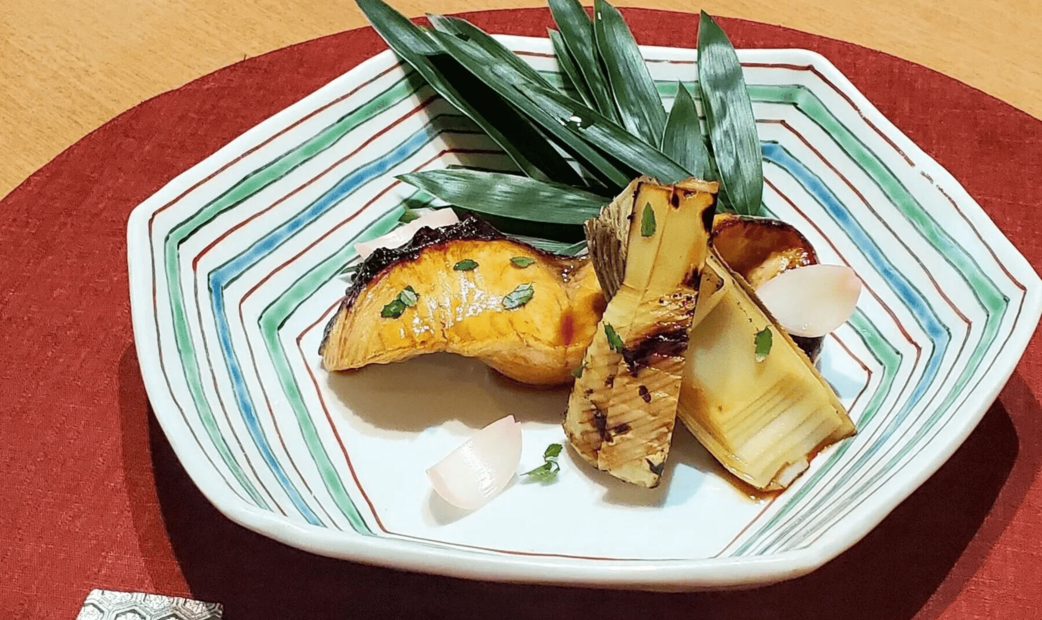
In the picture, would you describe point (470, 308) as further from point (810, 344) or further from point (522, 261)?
point (810, 344)

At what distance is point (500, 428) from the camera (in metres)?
1.29

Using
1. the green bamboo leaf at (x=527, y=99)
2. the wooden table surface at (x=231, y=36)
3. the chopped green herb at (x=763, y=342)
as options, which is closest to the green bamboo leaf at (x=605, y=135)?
the green bamboo leaf at (x=527, y=99)

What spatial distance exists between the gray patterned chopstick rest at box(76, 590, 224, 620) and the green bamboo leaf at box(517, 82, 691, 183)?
0.89 m

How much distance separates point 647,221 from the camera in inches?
42.7

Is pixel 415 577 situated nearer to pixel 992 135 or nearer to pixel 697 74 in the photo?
pixel 697 74

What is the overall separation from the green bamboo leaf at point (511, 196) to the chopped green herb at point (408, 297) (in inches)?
10.5

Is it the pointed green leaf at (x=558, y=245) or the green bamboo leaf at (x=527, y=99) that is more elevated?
the green bamboo leaf at (x=527, y=99)

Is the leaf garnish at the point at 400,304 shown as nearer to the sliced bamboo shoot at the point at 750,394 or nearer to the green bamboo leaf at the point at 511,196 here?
the green bamboo leaf at the point at 511,196

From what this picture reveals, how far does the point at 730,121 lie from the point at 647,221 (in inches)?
22.1

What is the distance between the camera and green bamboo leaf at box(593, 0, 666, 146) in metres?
1.56

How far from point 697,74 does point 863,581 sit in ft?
2.95

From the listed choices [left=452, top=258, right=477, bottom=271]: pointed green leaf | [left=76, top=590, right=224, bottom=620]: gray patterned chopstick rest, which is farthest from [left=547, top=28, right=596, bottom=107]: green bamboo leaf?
[left=76, top=590, right=224, bottom=620]: gray patterned chopstick rest

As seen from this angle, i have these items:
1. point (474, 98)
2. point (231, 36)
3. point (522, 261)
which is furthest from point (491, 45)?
point (231, 36)

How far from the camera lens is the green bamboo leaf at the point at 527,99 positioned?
150 centimetres
